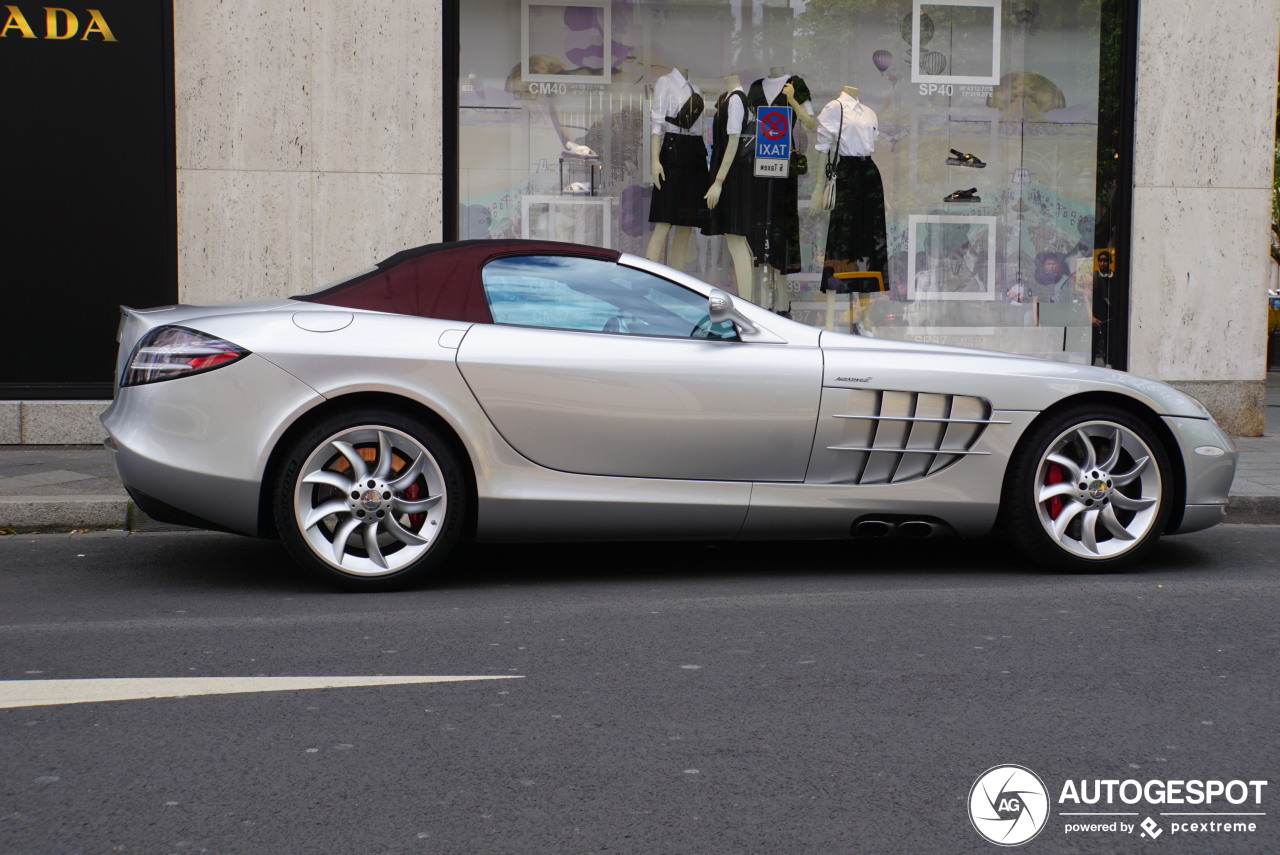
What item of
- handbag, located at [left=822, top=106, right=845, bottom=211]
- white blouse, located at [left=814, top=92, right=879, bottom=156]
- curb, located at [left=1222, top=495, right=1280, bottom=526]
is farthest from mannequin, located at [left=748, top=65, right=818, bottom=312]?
curb, located at [left=1222, top=495, right=1280, bottom=526]

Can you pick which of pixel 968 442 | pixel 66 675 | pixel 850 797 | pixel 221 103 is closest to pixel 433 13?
pixel 221 103

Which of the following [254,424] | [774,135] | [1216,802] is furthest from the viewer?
[774,135]

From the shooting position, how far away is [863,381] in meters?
5.45

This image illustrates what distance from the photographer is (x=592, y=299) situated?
5.52m

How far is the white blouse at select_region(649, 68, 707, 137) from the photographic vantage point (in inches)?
413

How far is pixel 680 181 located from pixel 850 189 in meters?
1.36

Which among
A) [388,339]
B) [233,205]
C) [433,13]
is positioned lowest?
[388,339]

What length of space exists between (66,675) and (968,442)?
3.42 metres

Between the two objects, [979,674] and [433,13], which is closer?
[979,674]

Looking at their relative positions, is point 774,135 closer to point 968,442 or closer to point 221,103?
point 221,103

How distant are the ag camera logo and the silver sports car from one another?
7.46 ft

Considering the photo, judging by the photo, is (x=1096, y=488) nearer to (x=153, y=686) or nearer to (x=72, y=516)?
(x=153, y=686)

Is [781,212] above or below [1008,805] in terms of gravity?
above

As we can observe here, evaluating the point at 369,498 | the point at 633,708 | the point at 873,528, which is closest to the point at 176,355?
the point at 369,498
